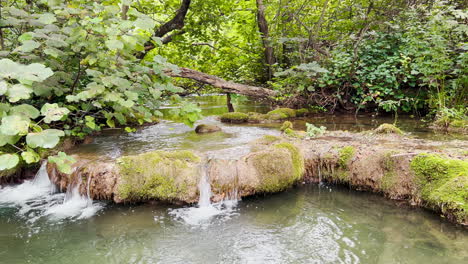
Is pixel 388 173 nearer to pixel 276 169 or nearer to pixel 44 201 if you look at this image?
pixel 276 169

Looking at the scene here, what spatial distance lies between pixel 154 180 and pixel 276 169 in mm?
1741

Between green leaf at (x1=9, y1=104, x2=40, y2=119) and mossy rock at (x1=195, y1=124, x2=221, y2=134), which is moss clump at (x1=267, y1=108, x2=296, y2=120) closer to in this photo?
mossy rock at (x1=195, y1=124, x2=221, y2=134)

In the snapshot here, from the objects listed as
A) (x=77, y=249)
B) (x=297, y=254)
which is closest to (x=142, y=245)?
(x=77, y=249)

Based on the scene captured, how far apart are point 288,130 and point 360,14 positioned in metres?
5.49

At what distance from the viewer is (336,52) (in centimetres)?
904

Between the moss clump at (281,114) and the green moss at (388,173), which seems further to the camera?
the moss clump at (281,114)

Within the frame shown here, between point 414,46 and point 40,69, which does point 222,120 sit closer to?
point 414,46

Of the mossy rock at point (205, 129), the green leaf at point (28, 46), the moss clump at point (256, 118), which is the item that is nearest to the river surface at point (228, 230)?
the green leaf at point (28, 46)

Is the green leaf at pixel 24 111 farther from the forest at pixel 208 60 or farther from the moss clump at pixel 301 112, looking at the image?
the moss clump at pixel 301 112

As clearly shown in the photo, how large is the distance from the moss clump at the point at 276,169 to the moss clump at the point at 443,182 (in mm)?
1599

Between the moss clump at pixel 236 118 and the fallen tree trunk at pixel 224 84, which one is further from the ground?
the fallen tree trunk at pixel 224 84

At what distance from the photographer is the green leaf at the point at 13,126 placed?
8.14 feet

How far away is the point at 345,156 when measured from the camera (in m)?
4.65

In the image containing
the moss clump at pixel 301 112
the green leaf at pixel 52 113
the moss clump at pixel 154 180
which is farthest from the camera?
the moss clump at pixel 301 112
